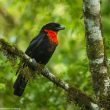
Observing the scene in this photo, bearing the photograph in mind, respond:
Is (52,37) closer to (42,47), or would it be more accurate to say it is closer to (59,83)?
(42,47)

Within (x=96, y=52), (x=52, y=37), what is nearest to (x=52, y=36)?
(x=52, y=37)

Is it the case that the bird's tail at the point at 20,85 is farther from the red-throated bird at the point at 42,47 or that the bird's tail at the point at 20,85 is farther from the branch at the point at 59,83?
the branch at the point at 59,83

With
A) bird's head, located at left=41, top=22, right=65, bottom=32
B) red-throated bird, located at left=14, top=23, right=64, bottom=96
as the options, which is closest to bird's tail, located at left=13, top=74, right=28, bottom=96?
red-throated bird, located at left=14, top=23, right=64, bottom=96

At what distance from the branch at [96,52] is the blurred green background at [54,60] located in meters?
0.82

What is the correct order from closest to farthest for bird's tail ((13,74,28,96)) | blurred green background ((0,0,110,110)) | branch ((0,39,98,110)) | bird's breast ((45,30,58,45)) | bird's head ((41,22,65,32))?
branch ((0,39,98,110)) → bird's tail ((13,74,28,96)) → bird's breast ((45,30,58,45)) → bird's head ((41,22,65,32)) → blurred green background ((0,0,110,110))

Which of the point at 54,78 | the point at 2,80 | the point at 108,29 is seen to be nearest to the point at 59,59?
the point at 108,29

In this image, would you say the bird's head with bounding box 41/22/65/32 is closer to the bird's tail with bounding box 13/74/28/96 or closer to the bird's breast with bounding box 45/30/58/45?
the bird's breast with bounding box 45/30/58/45

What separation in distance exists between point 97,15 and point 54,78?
2.52 ft

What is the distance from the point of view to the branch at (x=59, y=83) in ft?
16.9

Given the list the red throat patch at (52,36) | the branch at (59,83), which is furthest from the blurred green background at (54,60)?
the red throat patch at (52,36)

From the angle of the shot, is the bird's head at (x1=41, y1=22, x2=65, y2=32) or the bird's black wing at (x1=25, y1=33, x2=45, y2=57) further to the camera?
the bird's head at (x1=41, y1=22, x2=65, y2=32)

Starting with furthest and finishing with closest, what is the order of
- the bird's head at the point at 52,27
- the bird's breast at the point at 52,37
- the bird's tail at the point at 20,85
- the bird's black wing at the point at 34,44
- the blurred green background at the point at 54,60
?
the blurred green background at the point at 54,60
the bird's head at the point at 52,27
the bird's breast at the point at 52,37
the bird's black wing at the point at 34,44
the bird's tail at the point at 20,85

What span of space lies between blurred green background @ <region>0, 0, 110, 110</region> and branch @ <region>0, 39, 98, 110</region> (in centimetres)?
27

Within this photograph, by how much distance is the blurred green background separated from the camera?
7.70 m
